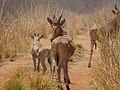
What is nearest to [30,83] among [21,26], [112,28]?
[112,28]

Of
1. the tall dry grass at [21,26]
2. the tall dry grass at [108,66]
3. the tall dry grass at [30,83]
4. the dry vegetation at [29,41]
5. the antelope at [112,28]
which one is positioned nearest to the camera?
the tall dry grass at [108,66]

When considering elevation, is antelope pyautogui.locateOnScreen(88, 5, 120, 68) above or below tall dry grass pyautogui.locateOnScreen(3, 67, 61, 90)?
above

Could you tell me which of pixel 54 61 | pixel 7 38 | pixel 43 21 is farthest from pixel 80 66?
pixel 43 21

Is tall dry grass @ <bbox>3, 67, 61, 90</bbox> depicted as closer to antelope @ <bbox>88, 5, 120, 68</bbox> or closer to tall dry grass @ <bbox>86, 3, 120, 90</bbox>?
tall dry grass @ <bbox>86, 3, 120, 90</bbox>

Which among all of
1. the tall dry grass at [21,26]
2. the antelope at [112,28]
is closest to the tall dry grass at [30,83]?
the antelope at [112,28]

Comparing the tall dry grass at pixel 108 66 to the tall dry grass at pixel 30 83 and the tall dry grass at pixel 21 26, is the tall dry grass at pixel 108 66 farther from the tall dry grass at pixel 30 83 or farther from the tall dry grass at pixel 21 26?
the tall dry grass at pixel 21 26

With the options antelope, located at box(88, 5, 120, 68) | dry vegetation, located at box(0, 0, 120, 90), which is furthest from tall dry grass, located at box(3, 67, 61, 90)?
antelope, located at box(88, 5, 120, 68)

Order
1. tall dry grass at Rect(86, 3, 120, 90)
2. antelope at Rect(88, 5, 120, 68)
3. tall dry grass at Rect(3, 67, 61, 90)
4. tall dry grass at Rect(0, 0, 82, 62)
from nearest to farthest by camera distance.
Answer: tall dry grass at Rect(86, 3, 120, 90), tall dry grass at Rect(3, 67, 61, 90), antelope at Rect(88, 5, 120, 68), tall dry grass at Rect(0, 0, 82, 62)

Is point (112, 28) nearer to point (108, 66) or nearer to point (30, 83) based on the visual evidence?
point (108, 66)

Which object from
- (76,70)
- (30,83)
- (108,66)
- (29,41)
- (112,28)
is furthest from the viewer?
(29,41)

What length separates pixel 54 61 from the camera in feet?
34.6

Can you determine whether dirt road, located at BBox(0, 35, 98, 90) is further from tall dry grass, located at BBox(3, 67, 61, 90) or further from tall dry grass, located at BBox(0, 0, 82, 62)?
tall dry grass, located at BBox(3, 67, 61, 90)

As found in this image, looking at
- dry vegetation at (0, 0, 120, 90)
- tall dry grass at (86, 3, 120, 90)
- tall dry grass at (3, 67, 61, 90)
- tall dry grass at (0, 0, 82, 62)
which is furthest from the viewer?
tall dry grass at (0, 0, 82, 62)

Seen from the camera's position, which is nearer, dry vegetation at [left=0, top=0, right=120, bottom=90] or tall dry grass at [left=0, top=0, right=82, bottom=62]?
dry vegetation at [left=0, top=0, right=120, bottom=90]
